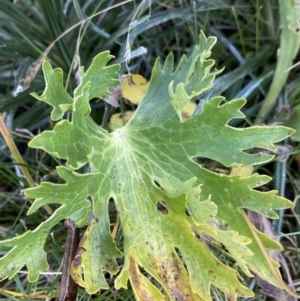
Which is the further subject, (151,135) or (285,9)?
(285,9)

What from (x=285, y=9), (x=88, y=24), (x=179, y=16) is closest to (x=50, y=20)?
(x=88, y=24)

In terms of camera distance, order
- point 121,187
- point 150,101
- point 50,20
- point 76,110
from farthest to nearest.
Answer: point 50,20
point 150,101
point 121,187
point 76,110

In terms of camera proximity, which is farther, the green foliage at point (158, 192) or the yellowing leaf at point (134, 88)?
the yellowing leaf at point (134, 88)

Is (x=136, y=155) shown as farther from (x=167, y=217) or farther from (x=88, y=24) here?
(x=88, y=24)

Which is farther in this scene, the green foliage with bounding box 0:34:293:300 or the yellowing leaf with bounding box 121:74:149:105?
the yellowing leaf with bounding box 121:74:149:105
